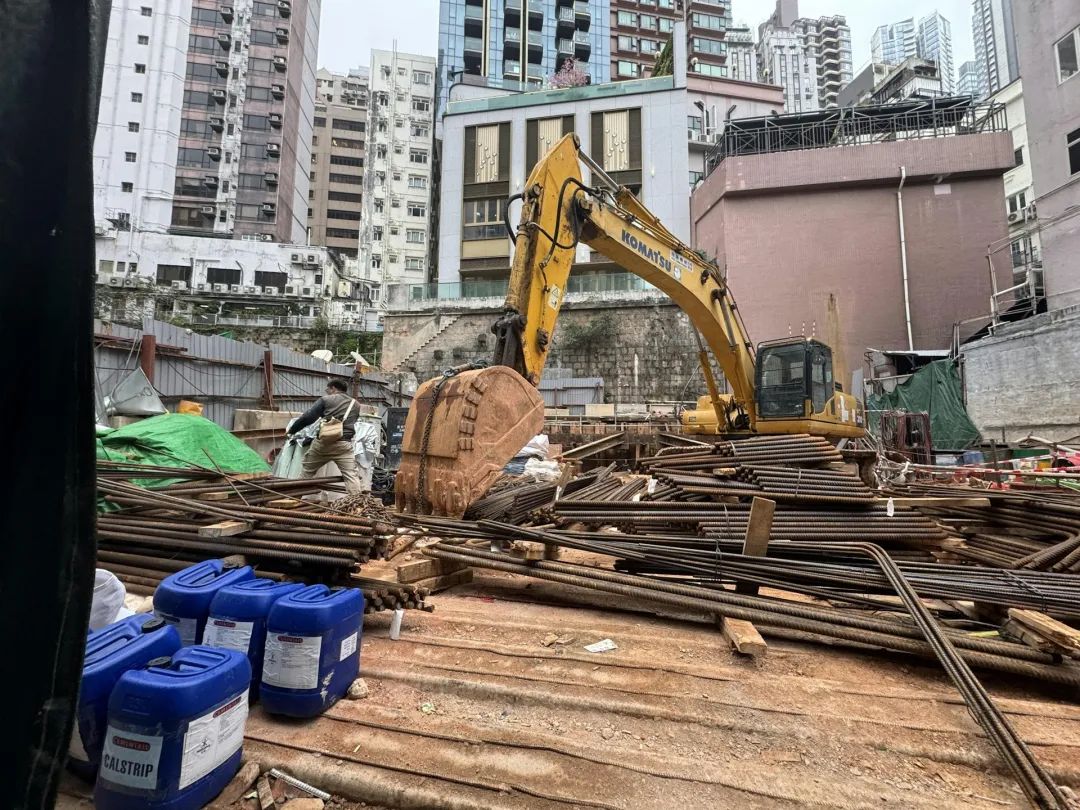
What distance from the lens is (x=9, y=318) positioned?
73 cm

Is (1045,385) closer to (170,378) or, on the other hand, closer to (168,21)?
(170,378)

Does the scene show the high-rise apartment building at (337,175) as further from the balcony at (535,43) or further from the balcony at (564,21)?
the balcony at (564,21)

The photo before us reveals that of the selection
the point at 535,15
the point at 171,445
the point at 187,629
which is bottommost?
the point at 187,629

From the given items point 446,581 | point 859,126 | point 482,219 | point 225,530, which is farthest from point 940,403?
point 482,219

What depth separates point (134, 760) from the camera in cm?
143

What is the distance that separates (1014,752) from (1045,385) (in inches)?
625

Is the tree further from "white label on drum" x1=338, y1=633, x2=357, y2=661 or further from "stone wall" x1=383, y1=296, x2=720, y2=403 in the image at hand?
"white label on drum" x1=338, y1=633, x2=357, y2=661

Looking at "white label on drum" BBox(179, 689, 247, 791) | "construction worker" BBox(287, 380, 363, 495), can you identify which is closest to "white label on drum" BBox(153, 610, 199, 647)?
"white label on drum" BBox(179, 689, 247, 791)

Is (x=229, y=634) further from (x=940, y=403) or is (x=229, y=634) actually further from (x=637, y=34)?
(x=637, y=34)

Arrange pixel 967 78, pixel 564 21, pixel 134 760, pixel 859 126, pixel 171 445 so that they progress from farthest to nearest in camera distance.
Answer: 1. pixel 967 78
2. pixel 564 21
3. pixel 859 126
4. pixel 171 445
5. pixel 134 760

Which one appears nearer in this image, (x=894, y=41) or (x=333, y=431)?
(x=333, y=431)

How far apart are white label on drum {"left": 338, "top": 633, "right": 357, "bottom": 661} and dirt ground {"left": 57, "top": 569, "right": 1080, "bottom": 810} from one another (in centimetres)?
21

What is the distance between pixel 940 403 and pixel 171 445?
19.9 meters

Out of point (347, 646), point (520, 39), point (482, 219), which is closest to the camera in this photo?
point (347, 646)
